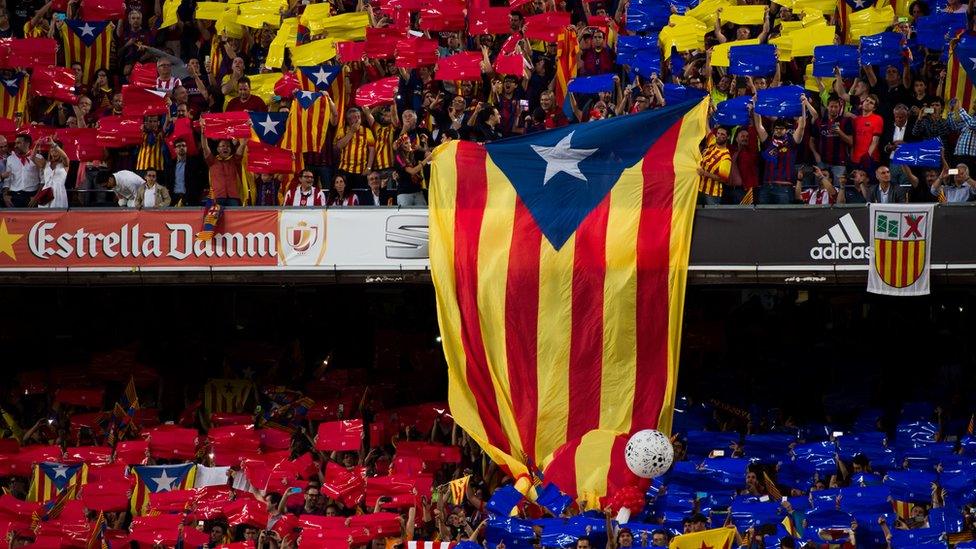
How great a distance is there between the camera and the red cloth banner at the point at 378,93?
809 inches

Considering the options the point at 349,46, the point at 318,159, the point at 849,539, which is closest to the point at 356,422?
the point at 318,159

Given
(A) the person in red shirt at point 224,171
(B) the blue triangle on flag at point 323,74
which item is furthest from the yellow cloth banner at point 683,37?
(A) the person in red shirt at point 224,171

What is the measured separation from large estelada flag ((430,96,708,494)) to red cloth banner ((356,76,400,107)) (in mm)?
1527

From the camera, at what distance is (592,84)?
20.5 meters

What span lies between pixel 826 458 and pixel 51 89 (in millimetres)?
10213

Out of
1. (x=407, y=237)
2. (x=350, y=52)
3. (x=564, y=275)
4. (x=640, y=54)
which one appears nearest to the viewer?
(x=564, y=275)

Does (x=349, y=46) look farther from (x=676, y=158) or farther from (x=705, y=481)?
(x=705, y=481)

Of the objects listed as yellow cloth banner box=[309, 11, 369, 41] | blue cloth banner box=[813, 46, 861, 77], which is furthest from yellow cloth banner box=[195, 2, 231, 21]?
blue cloth banner box=[813, 46, 861, 77]

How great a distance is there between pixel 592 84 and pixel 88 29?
6936 millimetres

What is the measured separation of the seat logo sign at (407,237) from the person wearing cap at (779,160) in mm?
3624

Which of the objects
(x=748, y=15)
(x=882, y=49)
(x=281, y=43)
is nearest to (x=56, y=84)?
(x=281, y=43)

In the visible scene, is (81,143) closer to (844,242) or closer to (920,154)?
(844,242)

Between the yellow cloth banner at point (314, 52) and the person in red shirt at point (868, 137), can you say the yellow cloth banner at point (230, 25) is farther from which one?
the person in red shirt at point (868, 137)

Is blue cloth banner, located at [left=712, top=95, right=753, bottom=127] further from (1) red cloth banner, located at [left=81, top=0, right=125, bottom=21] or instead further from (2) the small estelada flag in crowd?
(1) red cloth banner, located at [left=81, top=0, right=125, bottom=21]
